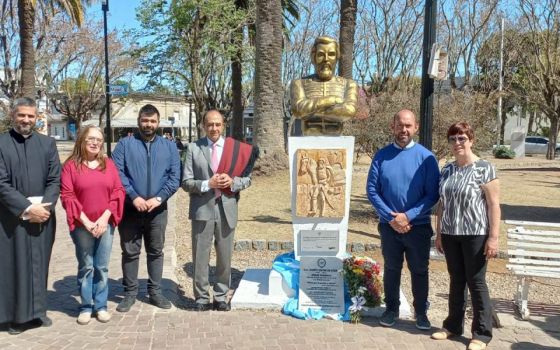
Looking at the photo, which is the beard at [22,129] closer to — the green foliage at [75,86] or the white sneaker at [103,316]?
the white sneaker at [103,316]

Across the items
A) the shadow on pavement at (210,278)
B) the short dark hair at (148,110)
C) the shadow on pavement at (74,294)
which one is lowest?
the shadow on pavement at (210,278)

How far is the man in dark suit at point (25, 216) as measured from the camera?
3869 mm

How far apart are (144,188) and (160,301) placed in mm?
1125

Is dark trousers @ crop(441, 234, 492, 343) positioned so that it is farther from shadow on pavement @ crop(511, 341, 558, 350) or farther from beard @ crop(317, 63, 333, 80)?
beard @ crop(317, 63, 333, 80)

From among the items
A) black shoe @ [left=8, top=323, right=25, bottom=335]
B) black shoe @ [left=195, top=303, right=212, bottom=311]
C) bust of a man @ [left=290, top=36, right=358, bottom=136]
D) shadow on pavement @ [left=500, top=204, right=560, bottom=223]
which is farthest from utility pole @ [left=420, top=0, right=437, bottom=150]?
black shoe @ [left=8, top=323, right=25, bottom=335]

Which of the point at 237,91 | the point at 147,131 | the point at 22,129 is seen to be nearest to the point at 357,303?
the point at 147,131

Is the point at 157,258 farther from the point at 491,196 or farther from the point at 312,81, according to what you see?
the point at 491,196

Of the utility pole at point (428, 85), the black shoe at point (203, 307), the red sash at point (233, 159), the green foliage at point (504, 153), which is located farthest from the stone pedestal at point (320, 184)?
the green foliage at point (504, 153)

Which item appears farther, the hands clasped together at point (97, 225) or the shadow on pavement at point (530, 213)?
the shadow on pavement at point (530, 213)

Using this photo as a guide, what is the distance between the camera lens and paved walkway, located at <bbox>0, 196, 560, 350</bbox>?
388 cm

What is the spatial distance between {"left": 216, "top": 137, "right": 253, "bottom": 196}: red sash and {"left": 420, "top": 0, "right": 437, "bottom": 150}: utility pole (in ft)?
10.6

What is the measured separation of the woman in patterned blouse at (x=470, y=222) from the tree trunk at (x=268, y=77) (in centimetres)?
996

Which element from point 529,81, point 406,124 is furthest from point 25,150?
point 529,81

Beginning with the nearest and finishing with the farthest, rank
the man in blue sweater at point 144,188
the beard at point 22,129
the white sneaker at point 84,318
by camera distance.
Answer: the beard at point 22,129
the white sneaker at point 84,318
the man in blue sweater at point 144,188
